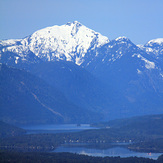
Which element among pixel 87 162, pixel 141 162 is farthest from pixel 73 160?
pixel 141 162

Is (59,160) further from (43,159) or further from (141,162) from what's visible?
(141,162)

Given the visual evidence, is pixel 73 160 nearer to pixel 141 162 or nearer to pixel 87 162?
pixel 87 162

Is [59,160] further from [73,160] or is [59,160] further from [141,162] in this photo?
[141,162]

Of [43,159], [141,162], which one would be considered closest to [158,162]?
[141,162]

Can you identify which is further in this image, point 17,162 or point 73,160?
point 73,160

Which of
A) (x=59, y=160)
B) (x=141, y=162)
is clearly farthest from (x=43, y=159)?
(x=141, y=162)

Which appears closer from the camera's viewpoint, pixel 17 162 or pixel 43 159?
pixel 17 162

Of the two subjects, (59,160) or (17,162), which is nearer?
(17,162)
